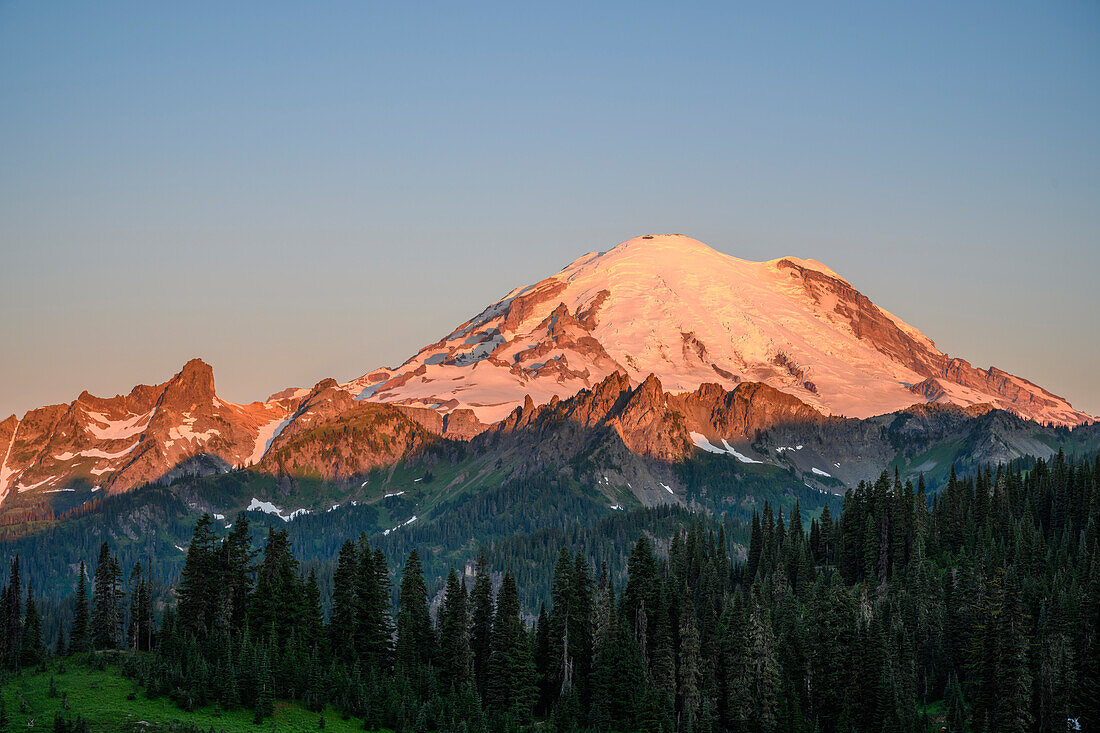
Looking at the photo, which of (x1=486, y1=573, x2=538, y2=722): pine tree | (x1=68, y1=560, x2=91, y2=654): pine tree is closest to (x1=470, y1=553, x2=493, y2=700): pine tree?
(x1=486, y1=573, x2=538, y2=722): pine tree

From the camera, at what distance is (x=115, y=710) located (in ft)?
375

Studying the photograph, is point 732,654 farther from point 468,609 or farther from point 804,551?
point 804,551

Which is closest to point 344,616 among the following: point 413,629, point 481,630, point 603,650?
point 413,629

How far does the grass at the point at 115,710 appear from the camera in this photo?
11069cm

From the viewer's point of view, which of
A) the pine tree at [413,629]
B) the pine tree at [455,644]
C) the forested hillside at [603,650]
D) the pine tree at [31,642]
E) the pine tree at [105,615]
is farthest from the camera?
the pine tree at [413,629]

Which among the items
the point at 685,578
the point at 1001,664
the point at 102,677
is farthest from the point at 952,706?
the point at 102,677

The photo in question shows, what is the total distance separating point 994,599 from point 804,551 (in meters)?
50.6

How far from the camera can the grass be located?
363 feet

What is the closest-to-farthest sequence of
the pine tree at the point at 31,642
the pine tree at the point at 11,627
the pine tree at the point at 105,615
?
the pine tree at the point at 31,642
the pine tree at the point at 11,627
the pine tree at the point at 105,615

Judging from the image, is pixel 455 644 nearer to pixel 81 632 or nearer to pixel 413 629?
pixel 413 629

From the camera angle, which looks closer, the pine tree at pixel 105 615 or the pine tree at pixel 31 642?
the pine tree at pixel 31 642

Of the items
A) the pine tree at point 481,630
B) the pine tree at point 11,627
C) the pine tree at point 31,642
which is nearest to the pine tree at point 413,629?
the pine tree at point 481,630

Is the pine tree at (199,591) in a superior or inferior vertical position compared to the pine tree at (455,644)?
superior

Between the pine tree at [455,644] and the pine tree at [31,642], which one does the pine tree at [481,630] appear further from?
the pine tree at [31,642]
